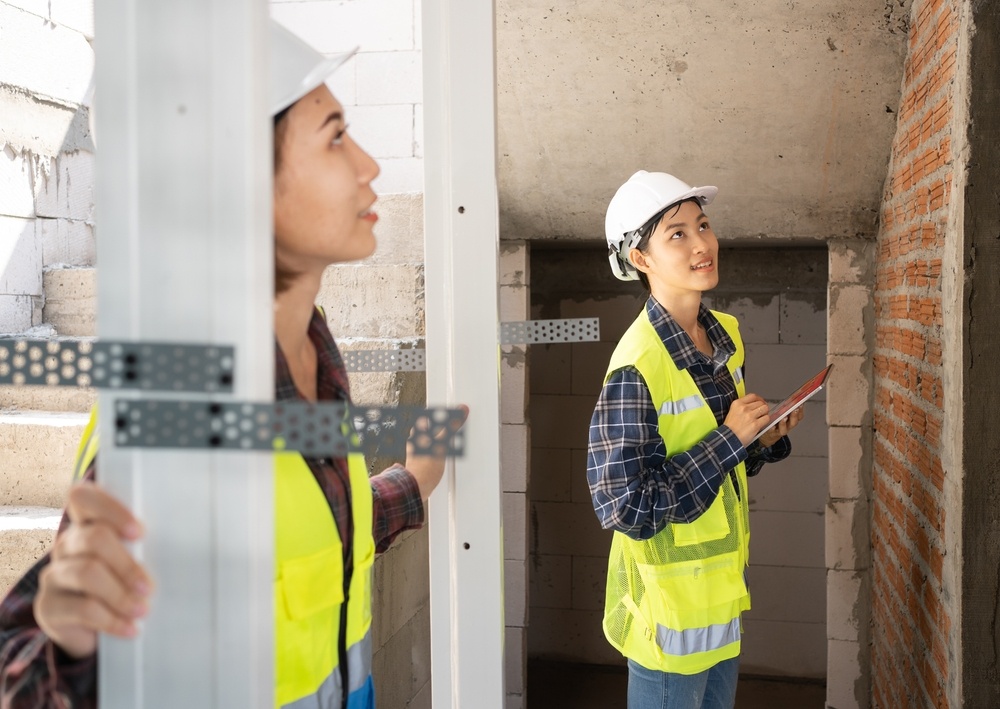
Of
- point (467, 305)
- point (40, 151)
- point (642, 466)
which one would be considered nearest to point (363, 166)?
point (467, 305)

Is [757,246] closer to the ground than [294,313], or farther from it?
farther from it

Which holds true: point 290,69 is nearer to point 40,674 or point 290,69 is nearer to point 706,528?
point 40,674

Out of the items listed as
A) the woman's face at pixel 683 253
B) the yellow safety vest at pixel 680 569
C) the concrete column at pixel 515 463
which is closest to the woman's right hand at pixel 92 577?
the yellow safety vest at pixel 680 569

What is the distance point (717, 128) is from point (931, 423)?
4.10ft

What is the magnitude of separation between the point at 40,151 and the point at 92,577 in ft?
9.38

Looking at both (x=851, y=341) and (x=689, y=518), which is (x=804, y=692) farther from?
(x=689, y=518)

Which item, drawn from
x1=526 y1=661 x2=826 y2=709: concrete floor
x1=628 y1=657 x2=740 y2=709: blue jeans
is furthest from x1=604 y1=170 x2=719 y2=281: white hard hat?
x1=526 y1=661 x2=826 y2=709: concrete floor

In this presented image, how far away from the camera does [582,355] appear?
183 inches

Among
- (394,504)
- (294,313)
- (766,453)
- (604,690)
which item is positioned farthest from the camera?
(604,690)

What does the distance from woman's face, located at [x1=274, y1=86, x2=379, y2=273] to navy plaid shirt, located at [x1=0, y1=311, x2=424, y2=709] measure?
11 centimetres

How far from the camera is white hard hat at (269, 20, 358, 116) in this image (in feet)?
2.83

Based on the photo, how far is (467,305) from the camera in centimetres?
136

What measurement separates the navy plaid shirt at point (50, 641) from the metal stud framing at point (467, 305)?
322mm

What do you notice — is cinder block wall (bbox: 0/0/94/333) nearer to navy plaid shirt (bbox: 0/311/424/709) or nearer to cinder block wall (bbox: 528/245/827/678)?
cinder block wall (bbox: 528/245/827/678)
